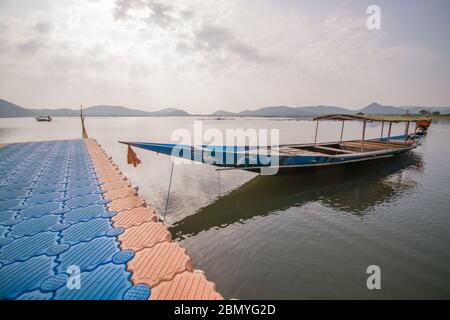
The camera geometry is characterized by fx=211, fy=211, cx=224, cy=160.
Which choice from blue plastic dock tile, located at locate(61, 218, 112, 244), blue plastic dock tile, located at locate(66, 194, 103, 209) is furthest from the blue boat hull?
blue plastic dock tile, located at locate(61, 218, 112, 244)

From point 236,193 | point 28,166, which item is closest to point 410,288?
point 236,193

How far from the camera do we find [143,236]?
5.56m

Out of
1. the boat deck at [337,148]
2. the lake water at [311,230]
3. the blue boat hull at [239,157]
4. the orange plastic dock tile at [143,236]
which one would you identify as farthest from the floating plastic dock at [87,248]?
the boat deck at [337,148]

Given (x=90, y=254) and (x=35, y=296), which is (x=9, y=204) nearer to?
(x=90, y=254)

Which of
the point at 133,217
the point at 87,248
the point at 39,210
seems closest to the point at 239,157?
the point at 133,217

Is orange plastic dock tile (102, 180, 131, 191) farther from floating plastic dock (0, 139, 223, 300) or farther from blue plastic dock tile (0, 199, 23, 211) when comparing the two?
blue plastic dock tile (0, 199, 23, 211)

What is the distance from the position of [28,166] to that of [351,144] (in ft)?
78.6

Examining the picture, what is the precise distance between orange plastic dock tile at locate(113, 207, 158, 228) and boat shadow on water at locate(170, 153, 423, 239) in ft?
4.69

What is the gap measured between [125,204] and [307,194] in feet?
→ 29.9

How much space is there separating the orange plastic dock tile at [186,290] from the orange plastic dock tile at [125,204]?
388cm

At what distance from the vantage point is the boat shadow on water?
29.3ft

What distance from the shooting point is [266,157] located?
1131 centimetres

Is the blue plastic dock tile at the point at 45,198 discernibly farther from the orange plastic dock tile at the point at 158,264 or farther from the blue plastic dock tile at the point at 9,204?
the orange plastic dock tile at the point at 158,264
